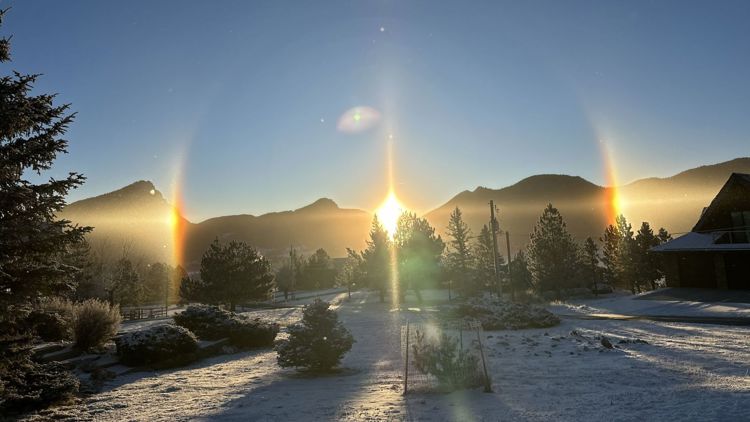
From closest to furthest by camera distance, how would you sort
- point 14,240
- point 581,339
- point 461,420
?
point 461,420 → point 14,240 → point 581,339

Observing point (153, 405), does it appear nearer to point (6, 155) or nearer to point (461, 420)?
point (6, 155)

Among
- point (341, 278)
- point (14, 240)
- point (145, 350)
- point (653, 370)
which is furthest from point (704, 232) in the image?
point (341, 278)

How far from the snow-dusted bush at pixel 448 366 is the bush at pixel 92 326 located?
11.2 metres

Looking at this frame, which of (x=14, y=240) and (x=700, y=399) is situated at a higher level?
(x=14, y=240)

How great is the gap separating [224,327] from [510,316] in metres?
14.7

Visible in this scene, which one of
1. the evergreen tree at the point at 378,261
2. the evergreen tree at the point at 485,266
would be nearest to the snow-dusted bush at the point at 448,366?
the evergreen tree at the point at 378,261

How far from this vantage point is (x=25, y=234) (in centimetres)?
855

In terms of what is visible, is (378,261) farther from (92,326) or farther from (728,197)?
(92,326)

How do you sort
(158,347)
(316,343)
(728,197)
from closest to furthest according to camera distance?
(316,343) → (158,347) → (728,197)

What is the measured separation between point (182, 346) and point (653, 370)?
13850 millimetres

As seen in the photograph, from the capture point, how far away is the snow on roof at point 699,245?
32.3 m

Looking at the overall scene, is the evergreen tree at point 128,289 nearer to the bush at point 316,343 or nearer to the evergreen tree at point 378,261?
the evergreen tree at point 378,261

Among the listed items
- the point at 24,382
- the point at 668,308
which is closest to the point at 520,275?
the point at 668,308

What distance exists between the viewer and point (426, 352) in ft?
34.8
